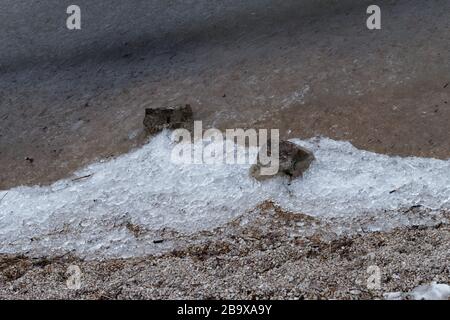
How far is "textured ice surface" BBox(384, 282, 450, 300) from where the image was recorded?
4.35 metres

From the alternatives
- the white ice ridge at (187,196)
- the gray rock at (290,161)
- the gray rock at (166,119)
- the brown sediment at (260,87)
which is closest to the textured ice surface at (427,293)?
the white ice ridge at (187,196)

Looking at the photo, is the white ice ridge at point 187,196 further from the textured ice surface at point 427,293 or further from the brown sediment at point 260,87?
the textured ice surface at point 427,293

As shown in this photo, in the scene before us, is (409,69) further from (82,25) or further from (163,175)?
(82,25)

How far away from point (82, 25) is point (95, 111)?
2.55 m

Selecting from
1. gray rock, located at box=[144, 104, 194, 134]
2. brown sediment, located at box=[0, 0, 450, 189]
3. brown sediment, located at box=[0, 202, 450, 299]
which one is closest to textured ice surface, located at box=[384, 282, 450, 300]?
brown sediment, located at box=[0, 202, 450, 299]

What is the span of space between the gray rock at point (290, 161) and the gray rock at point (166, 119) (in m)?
1.39

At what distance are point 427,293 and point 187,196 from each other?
2.86 metres

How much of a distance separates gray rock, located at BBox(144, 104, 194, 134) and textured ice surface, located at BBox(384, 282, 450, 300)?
3.63m

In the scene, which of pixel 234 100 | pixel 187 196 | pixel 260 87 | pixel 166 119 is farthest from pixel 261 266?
pixel 260 87

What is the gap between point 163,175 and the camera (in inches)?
252

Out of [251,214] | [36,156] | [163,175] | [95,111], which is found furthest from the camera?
[95,111]

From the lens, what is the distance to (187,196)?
6086 millimetres
